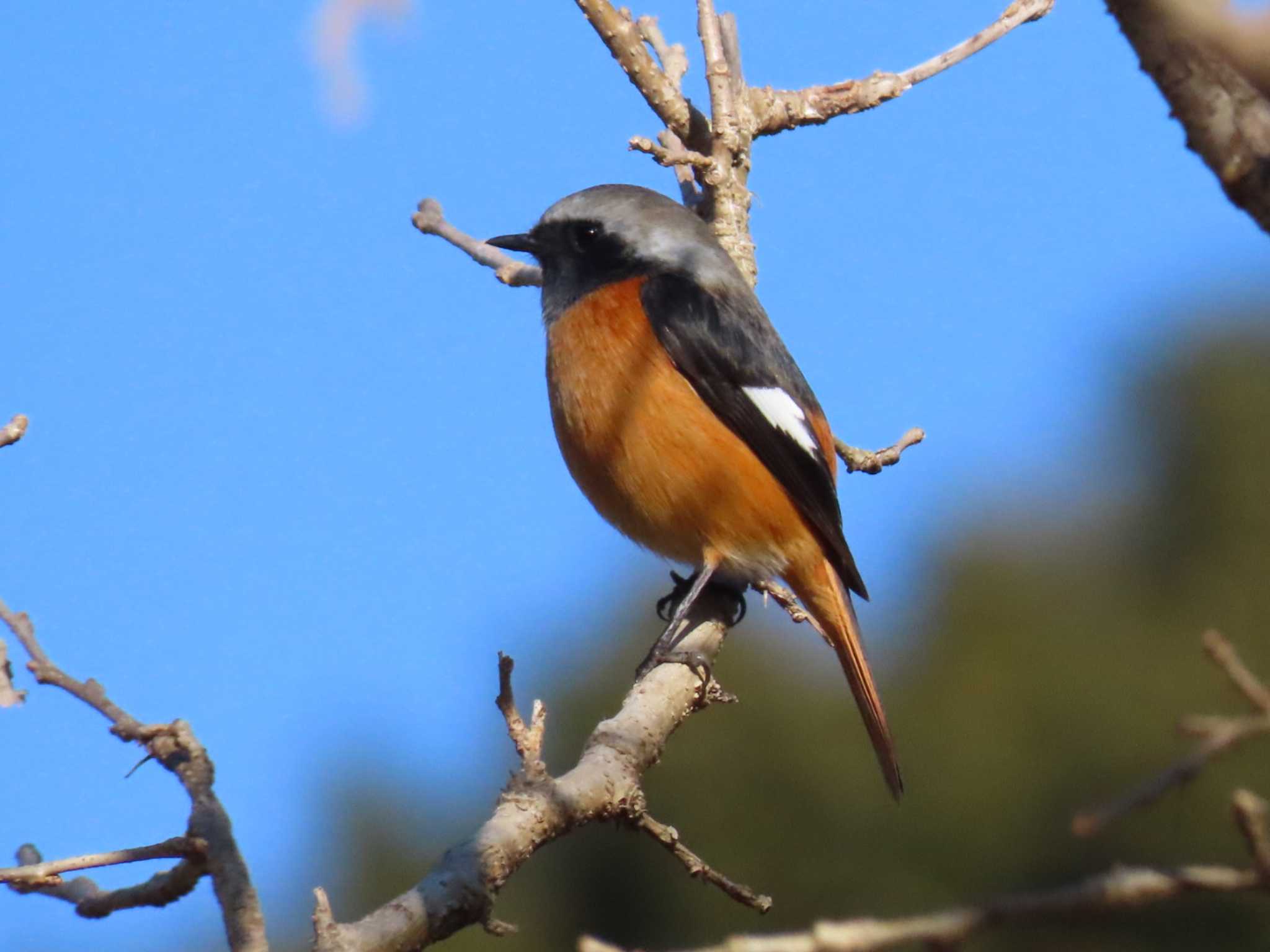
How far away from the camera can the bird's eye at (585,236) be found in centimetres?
598

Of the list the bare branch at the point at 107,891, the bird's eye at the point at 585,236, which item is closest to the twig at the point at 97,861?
the bare branch at the point at 107,891

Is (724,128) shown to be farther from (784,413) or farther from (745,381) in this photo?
(784,413)

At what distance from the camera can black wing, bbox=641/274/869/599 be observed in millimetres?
5387

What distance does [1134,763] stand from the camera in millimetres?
22172

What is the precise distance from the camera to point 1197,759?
1389 millimetres

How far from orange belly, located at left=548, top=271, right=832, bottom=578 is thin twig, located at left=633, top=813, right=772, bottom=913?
1.70m

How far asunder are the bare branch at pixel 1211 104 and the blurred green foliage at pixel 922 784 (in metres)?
17.0

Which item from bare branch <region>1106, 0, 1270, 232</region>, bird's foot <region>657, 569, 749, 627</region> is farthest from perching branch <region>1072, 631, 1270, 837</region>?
bird's foot <region>657, 569, 749, 627</region>

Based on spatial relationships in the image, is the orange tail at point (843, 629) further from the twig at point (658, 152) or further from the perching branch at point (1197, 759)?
the perching branch at point (1197, 759)

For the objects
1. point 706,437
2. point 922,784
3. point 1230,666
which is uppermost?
point 706,437

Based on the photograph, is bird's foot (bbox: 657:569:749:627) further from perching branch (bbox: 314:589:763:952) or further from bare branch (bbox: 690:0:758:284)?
bare branch (bbox: 690:0:758:284)

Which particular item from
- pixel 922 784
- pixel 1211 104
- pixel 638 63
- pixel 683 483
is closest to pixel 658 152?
pixel 638 63

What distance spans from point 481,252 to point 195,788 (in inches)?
155

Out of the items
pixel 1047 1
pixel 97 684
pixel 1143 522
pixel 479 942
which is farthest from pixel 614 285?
pixel 1143 522
